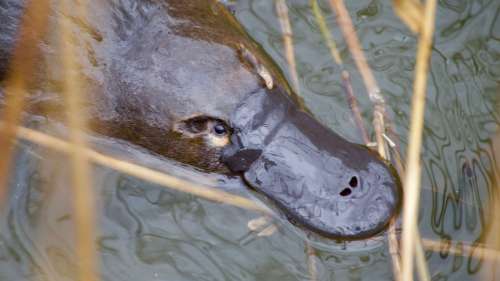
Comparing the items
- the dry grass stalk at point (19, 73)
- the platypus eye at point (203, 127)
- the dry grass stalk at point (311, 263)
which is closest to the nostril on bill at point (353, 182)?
the dry grass stalk at point (311, 263)

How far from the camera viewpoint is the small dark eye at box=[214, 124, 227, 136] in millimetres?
2443

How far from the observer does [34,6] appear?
2.53 m

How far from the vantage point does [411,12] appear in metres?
2.92

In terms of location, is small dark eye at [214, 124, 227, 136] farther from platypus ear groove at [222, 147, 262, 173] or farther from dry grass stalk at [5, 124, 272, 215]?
dry grass stalk at [5, 124, 272, 215]

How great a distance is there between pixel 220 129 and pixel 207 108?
0.09 meters

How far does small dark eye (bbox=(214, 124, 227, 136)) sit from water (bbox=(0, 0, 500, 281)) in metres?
0.19

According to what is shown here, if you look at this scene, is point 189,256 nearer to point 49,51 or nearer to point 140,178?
point 140,178

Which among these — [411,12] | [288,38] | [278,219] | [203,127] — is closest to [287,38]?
[288,38]

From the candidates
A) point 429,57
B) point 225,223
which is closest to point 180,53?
point 225,223

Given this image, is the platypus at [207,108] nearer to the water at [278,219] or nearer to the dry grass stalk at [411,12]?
the water at [278,219]

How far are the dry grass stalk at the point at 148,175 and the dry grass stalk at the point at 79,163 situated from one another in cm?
5

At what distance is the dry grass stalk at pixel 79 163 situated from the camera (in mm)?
2527

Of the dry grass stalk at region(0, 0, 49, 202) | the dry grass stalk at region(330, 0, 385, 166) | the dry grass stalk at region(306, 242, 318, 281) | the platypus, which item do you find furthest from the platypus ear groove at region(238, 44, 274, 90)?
the dry grass stalk at region(0, 0, 49, 202)

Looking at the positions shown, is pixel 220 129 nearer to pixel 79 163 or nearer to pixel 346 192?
pixel 346 192
